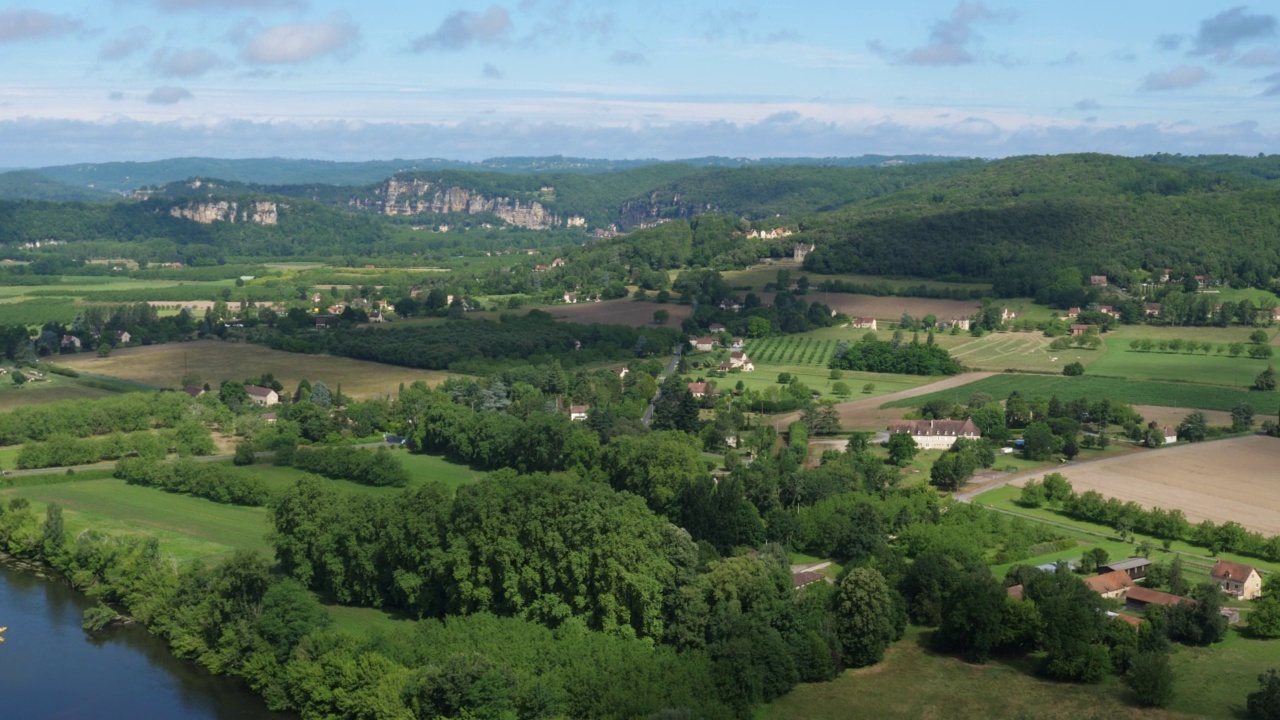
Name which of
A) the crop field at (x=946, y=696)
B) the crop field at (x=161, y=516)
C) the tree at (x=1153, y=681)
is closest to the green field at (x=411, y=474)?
the crop field at (x=161, y=516)

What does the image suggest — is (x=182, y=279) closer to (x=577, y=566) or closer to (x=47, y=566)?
(x=47, y=566)

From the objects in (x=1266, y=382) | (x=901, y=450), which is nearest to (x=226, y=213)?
(x=1266, y=382)

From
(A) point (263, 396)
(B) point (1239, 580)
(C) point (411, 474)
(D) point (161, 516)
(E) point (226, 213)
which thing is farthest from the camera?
(E) point (226, 213)

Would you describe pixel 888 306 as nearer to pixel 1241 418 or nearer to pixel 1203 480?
pixel 1241 418

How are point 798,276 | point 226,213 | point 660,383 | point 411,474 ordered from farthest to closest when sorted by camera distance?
point 226,213 → point 798,276 → point 660,383 → point 411,474

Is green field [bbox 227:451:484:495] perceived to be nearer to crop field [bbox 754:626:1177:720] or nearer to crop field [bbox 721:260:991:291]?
crop field [bbox 754:626:1177:720]

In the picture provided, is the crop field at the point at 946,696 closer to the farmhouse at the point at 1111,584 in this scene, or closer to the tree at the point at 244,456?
the farmhouse at the point at 1111,584

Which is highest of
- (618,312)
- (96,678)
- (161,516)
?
(618,312)
